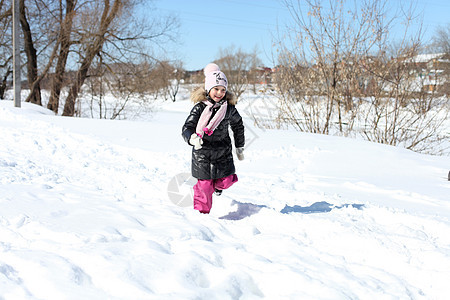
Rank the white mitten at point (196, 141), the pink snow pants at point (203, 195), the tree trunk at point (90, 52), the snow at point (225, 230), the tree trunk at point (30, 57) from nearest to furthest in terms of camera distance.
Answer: the snow at point (225, 230)
the white mitten at point (196, 141)
the pink snow pants at point (203, 195)
the tree trunk at point (90, 52)
the tree trunk at point (30, 57)

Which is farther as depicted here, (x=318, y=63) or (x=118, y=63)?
(x=118, y=63)

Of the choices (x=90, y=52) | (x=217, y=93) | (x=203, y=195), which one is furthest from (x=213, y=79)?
(x=90, y=52)

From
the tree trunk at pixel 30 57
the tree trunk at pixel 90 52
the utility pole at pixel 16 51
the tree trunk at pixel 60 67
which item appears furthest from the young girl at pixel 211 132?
the tree trunk at pixel 30 57

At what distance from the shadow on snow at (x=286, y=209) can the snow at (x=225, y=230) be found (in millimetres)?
18

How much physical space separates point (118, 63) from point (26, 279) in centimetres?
1471

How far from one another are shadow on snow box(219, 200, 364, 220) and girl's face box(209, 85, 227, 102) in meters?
1.02

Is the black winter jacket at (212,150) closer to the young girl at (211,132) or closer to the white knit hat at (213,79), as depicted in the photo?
the young girl at (211,132)

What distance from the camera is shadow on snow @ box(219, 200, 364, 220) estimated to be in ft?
10.5

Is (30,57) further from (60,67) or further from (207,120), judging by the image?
(207,120)

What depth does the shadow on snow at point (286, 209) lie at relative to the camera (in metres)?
3.20

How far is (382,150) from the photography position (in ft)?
19.9

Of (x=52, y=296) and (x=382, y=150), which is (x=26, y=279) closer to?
(x=52, y=296)

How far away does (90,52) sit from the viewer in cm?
1459

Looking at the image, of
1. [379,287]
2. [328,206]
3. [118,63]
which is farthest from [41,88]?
[379,287]
